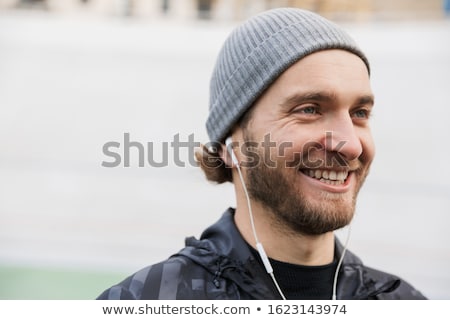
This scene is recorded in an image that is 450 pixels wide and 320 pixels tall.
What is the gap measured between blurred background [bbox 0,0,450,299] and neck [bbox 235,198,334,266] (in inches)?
104

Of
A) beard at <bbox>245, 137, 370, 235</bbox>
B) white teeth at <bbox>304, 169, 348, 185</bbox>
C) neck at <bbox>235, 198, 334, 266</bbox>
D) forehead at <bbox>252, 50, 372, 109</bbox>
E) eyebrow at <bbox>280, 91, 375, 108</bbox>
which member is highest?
forehead at <bbox>252, 50, 372, 109</bbox>

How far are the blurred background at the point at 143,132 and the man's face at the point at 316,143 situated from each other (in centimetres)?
271

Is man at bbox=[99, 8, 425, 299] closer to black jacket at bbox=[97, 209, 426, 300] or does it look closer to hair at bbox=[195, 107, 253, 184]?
black jacket at bbox=[97, 209, 426, 300]

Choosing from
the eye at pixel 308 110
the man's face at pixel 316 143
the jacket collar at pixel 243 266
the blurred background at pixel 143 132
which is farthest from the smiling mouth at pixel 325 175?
the blurred background at pixel 143 132

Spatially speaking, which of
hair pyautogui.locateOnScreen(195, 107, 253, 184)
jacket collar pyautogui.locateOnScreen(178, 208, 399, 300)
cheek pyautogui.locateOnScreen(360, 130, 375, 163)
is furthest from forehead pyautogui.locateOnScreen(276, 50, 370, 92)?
jacket collar pyautogui.locateOnScreen(178, 208, 399, 300)

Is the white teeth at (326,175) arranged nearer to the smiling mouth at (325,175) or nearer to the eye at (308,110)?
the smiling mouth at (325,175)

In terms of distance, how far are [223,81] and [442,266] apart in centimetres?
358

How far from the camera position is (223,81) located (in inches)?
63.1

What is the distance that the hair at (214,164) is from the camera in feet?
5.62

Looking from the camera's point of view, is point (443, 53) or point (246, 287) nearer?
point (246, 287)

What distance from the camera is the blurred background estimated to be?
4727 millimetres

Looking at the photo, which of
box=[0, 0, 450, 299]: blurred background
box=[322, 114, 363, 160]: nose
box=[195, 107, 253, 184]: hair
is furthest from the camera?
box=[0, 0, 450, 299]: blurred background
